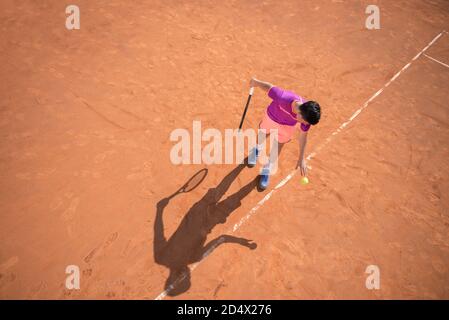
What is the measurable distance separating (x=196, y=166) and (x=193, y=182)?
1.25 feet

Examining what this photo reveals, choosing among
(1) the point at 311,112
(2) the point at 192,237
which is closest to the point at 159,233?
(2) the point at 192,237

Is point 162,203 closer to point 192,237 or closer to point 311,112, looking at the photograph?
point 192,237

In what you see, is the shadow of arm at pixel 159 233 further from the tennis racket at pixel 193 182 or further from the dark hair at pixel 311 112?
the dark hair at pixel 311 112

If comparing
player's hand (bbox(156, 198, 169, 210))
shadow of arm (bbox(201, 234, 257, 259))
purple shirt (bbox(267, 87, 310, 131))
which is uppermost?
purple shirt (bbox(267, 87, 310, 131))

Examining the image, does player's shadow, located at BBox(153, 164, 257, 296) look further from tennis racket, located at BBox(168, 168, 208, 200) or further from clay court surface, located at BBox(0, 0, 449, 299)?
tennis racket, located at BBox(168, 168, 208, 200)

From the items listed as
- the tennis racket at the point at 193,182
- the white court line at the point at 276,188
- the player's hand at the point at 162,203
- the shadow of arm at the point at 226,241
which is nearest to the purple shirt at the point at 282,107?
the white court line at the point at 276,188

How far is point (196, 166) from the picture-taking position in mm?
5754

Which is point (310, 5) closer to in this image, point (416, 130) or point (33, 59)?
point (416, 130)

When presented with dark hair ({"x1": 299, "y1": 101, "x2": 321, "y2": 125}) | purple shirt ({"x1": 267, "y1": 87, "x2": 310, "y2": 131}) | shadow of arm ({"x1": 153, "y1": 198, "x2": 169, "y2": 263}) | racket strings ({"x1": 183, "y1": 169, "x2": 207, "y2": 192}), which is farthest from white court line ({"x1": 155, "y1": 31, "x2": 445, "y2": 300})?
dark hair ({"x1": 299, "y1": 101, "x2": 321, "y2": 125})

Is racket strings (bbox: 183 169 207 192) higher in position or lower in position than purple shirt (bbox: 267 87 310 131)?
lower

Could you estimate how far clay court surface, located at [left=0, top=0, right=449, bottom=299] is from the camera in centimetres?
456

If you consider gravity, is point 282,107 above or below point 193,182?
above

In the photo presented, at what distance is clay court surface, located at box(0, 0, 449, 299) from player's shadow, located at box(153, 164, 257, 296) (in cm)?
2
